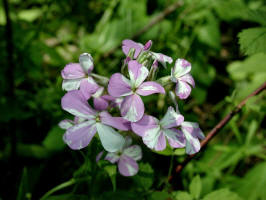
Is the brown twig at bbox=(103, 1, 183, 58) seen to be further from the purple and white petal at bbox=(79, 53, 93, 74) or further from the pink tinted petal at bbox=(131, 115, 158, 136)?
the pink tinted petal at bbox=(131, 115, 158, 136)

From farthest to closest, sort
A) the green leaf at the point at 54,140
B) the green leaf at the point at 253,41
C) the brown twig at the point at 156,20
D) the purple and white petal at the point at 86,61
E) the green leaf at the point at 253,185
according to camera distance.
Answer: the brown twig at the point at 156,20 → the green leaf at the point at 253,185 → the green leaf at the point at 54,140 → the green leaf at the point at 253,41 → the purple and white petal at the point at 86,61

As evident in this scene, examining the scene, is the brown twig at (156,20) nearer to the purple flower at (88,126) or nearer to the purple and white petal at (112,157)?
the purple and white petal at (112,157)

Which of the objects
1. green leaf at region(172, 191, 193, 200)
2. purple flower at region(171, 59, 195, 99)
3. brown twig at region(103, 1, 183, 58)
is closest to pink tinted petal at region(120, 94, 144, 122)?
purple flower at region(171, 59, 195, 99)

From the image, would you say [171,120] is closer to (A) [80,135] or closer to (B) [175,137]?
(B) [175,137]

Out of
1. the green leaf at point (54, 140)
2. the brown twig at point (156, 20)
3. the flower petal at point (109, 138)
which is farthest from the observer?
the brown twig at point (156, 20)

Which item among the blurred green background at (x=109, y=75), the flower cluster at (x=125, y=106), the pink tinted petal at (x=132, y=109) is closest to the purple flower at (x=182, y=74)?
the flower cluster at (x=125, y=106)

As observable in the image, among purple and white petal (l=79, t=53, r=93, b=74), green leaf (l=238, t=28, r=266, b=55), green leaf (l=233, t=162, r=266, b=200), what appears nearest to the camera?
purple and white petal (l=79, t=53, r=93, b=74)

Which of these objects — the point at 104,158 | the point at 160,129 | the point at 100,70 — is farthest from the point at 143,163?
the point at 100,70

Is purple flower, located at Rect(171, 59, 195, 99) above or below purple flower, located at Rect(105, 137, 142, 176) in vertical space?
above
